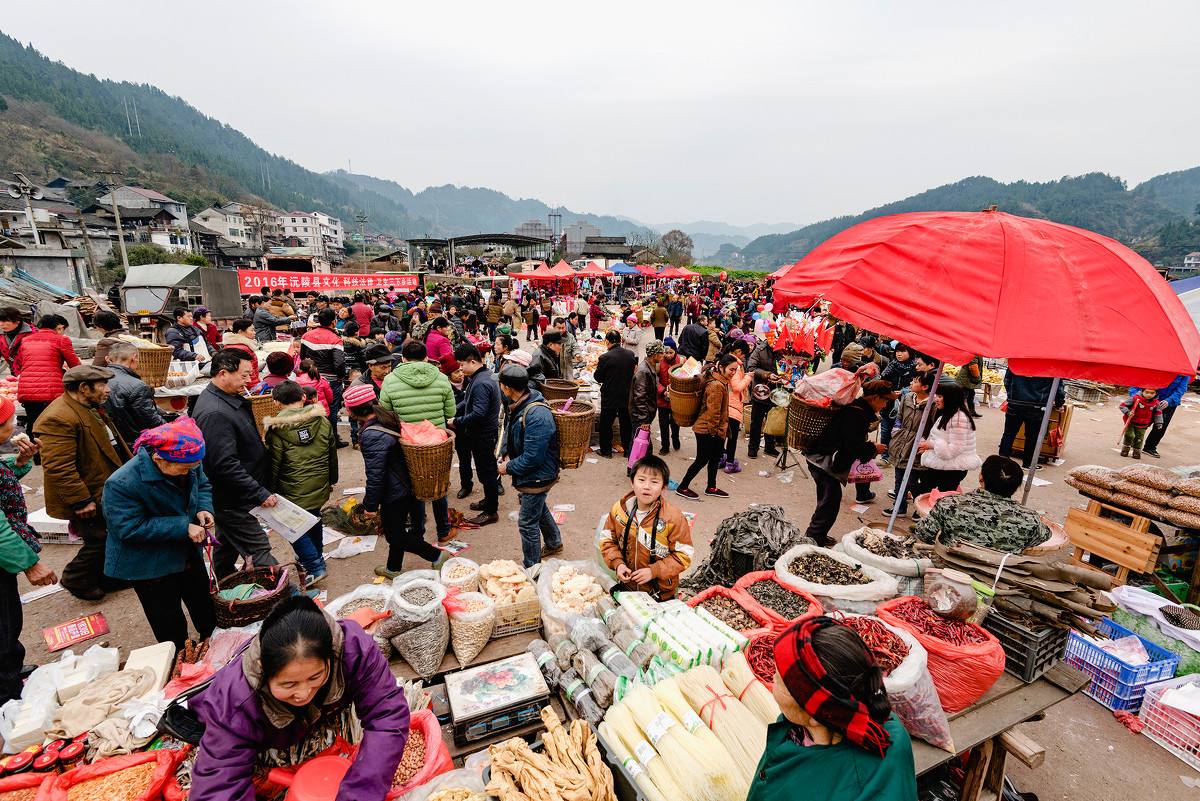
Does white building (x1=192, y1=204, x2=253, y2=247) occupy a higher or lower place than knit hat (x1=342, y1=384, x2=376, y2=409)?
higher

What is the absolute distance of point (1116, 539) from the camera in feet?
14.4

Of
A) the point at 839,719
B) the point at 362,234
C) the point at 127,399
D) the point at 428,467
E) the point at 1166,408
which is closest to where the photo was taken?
the point at 839,719

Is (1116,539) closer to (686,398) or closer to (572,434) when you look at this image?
(686,398)

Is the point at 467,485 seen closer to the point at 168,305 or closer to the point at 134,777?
the point at 134,777

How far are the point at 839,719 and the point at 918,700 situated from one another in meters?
1.18

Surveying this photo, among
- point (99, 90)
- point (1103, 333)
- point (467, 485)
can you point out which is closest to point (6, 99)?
point (99, 90)

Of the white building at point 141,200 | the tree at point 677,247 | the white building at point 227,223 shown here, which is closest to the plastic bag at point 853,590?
the tree at point 677,247

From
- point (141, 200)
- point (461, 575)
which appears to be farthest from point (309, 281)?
point (141, 200)

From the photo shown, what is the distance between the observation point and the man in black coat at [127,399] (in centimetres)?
491

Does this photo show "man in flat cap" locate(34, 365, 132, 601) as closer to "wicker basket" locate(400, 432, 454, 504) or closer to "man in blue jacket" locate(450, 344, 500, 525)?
"wicker basket" locate(400, 432, 454, 504)

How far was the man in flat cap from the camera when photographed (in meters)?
3.99

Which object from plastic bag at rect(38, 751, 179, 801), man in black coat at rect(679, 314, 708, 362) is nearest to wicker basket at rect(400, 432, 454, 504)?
plastic bag at rect(38, 751, 179, 801)

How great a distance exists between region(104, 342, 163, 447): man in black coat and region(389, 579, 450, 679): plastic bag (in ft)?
13.2

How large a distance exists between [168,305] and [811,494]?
23.0m
